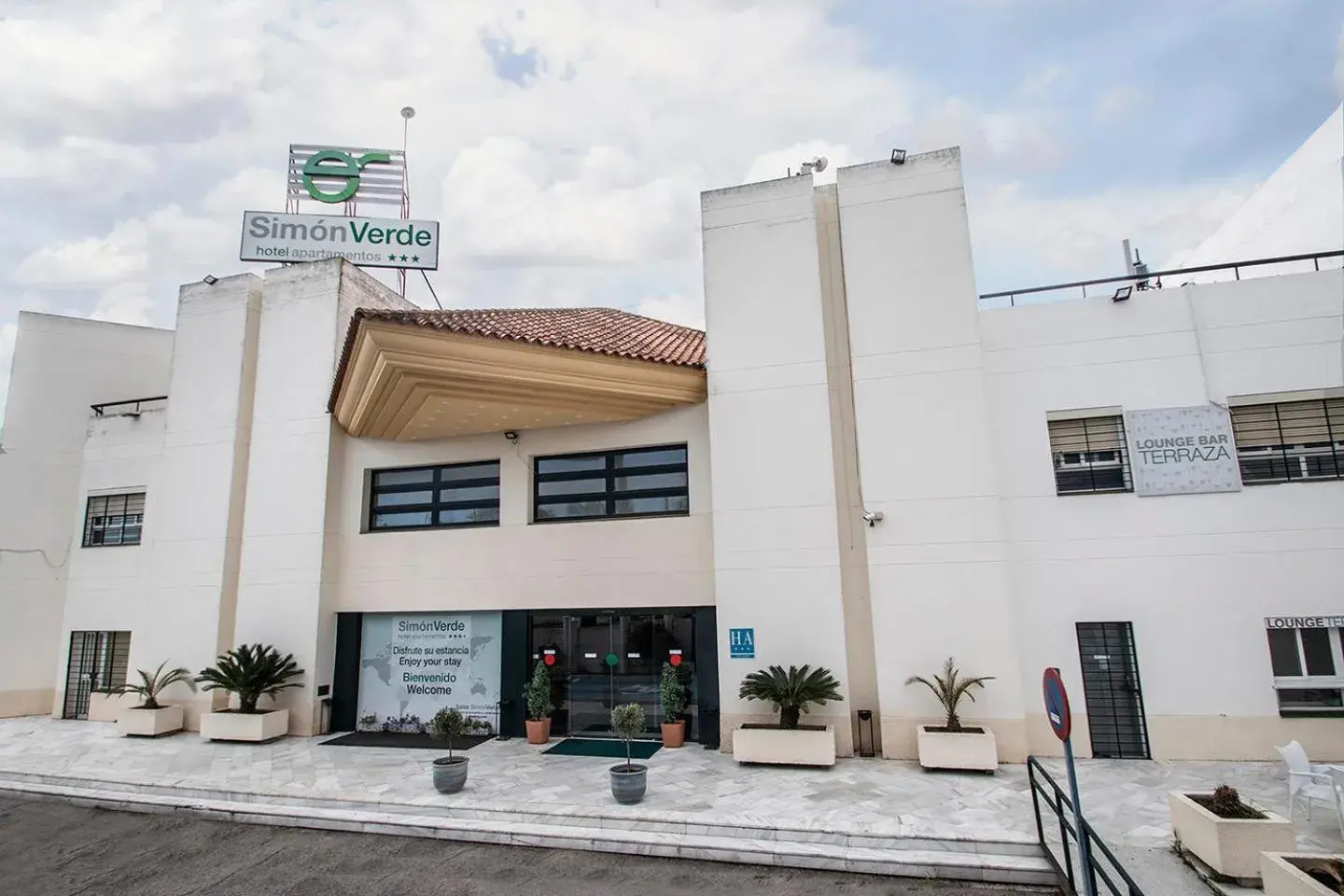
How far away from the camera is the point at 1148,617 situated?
9680mm

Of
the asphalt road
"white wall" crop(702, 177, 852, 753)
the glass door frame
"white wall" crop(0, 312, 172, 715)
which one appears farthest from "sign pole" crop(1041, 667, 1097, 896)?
"white wall" crop(0, 312, 172, 715)

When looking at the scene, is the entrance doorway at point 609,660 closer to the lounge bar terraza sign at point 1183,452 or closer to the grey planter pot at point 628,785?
the grey planter pot at point 628,785

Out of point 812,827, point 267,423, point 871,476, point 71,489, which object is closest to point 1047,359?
point 871,476

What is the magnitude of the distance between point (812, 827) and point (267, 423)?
12488 mm

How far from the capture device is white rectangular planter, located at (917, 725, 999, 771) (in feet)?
29.4

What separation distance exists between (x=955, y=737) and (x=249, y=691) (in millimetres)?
11485

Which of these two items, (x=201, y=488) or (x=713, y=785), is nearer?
(x=713, y=785)

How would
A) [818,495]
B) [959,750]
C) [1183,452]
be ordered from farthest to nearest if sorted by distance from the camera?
1. [818,495]
2. [1183,452]
3. [959,750]

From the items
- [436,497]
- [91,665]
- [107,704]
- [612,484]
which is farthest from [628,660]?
[91,665]

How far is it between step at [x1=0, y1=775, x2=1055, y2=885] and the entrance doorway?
3752 mm

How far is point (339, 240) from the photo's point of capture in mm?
16031

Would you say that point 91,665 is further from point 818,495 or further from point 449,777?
point 818,495

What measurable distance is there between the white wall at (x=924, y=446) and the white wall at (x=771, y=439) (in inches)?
24.3

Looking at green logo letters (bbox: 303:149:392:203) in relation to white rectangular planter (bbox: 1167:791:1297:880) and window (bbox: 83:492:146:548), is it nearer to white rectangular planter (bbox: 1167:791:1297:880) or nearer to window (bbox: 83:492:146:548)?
window (bbox: 83:492:146:548)
